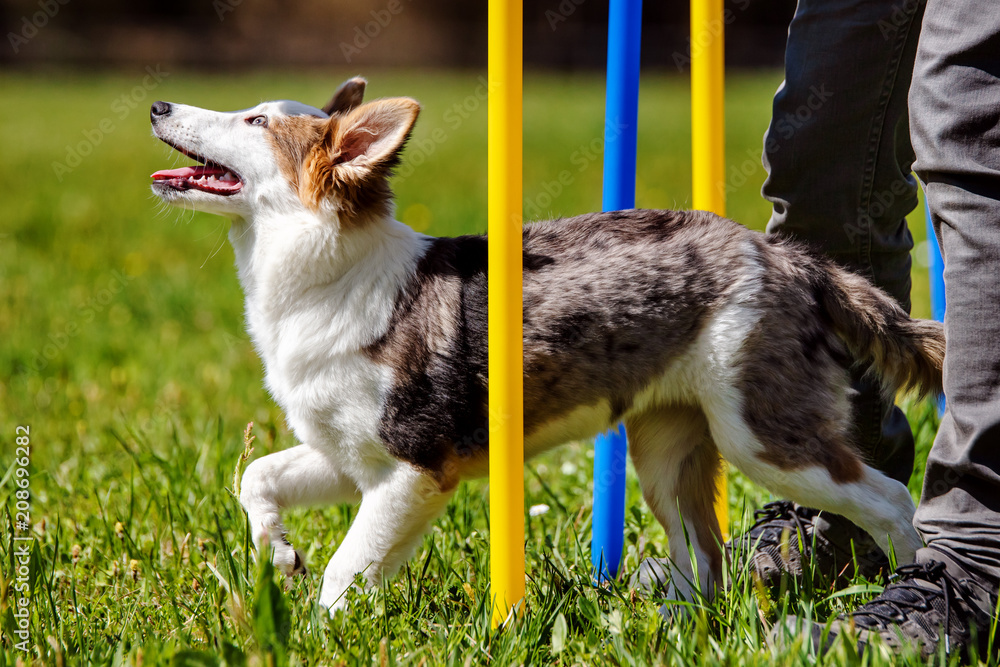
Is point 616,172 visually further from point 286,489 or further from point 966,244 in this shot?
point 286,489

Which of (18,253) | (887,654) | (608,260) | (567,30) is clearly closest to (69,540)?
(608,260)

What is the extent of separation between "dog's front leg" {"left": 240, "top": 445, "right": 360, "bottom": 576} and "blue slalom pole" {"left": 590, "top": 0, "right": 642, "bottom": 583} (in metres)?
0.68

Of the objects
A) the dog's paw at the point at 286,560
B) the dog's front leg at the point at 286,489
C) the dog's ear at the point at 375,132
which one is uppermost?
the dog's ear at the point at 375,132

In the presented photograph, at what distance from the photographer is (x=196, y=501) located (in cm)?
321

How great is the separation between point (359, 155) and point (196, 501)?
132cm

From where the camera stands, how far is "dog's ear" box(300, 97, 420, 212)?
8.27ft

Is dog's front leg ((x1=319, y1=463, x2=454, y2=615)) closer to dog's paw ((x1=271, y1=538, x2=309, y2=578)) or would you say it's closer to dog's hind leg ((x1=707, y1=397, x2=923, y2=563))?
dog's paw ((x1=271, y1=538, x2=309, y2=578))

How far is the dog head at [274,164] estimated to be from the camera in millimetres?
2600

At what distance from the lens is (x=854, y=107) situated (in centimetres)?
260

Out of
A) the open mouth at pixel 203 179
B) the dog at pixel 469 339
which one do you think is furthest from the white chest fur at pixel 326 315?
the open mouth at pixel 203 179

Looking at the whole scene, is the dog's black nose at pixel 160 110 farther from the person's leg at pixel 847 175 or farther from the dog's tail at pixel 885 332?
the dog's tail at pixel 885 332

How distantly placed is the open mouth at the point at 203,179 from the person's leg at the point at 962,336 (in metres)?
1.72

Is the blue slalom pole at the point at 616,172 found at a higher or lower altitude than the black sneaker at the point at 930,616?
higher

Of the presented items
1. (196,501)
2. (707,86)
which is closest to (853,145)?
(707,86)
